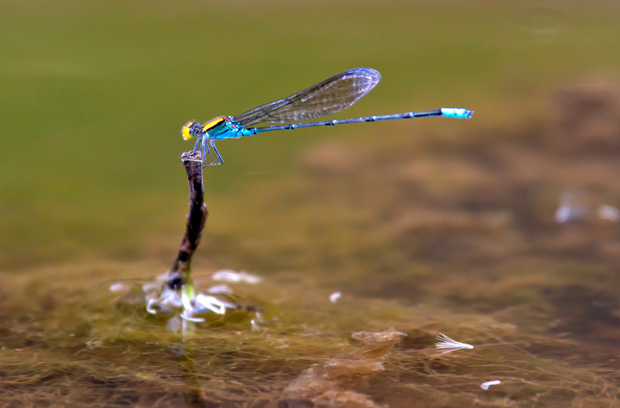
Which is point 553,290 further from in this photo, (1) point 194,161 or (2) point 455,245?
(1) point 194,161

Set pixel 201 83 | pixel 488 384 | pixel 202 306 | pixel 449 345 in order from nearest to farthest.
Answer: pixel 488 384, pixel 449 345, pixel 202 306, pixel 201 83

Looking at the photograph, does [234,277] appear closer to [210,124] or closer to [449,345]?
[210,124]

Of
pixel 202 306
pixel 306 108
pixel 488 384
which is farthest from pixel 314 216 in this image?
pixel 488 384

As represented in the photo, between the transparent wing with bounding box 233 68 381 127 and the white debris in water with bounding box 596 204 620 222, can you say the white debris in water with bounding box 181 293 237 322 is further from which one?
the white debris in water with bounding box 596 204 620 222

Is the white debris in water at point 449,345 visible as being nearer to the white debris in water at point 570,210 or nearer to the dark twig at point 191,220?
the dark twig at point 191,220

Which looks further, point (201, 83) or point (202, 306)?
point (201, 83)

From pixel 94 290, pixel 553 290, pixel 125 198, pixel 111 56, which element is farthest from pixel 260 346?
pixel 111 56
